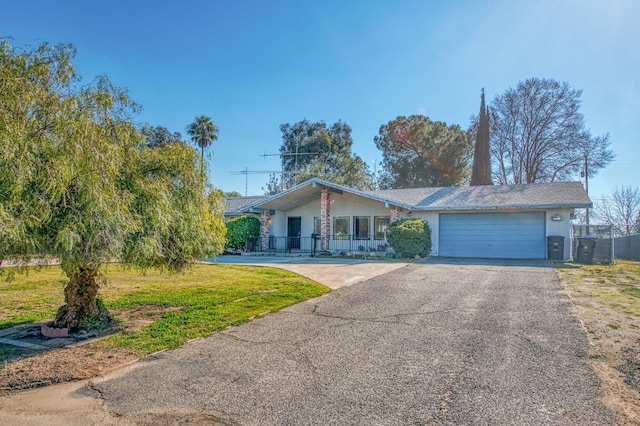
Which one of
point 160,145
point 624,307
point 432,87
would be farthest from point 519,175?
point 160,145

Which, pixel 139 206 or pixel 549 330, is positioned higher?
pixel 139 206

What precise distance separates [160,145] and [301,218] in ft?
54.8

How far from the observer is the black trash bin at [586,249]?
15.7 m

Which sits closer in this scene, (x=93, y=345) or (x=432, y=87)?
(x=93, y=345)

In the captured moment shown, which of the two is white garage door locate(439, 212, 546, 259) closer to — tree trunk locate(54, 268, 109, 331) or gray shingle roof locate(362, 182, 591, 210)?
gray shingle roof locate(362, 182, 591, 210)

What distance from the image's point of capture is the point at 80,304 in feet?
18.2

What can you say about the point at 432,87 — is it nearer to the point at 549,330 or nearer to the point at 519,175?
the point at 549,330

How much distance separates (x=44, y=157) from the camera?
13.4 feet

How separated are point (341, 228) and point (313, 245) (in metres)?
1.78

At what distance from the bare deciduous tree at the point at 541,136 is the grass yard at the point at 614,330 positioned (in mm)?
23245

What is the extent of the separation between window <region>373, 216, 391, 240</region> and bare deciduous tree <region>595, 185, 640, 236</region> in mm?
25978

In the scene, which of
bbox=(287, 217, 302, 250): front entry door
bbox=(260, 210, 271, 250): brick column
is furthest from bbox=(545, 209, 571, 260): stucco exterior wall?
bbox=(260, 210, 271, 250): brick column

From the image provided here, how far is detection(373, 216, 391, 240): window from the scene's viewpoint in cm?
2019

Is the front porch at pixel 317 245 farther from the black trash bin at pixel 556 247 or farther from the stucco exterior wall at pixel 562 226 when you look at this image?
the stucco exterior wall at pixel 562 226
